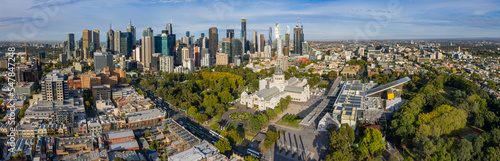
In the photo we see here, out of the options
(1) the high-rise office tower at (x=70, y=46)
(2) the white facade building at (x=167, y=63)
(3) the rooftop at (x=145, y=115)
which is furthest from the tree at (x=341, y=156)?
(1) the high-rise office tower at (x=70, y=46)

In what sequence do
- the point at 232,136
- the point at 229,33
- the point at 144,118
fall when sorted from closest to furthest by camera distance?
the point at 232,136 < the point at 144,118 < the point at 229,33


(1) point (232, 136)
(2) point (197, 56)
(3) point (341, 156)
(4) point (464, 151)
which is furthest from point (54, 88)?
(2) point (197, 56)

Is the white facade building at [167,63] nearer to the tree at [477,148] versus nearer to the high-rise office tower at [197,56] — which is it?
the high-rise office tower at [197,56]

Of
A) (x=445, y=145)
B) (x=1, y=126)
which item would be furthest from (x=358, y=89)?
(x=1, y=126)

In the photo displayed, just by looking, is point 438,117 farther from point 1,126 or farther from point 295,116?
point 1,126

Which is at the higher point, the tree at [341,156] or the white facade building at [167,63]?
the white facade building at [167,63]

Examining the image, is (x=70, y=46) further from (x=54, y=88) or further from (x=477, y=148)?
(x=477, y=148)
